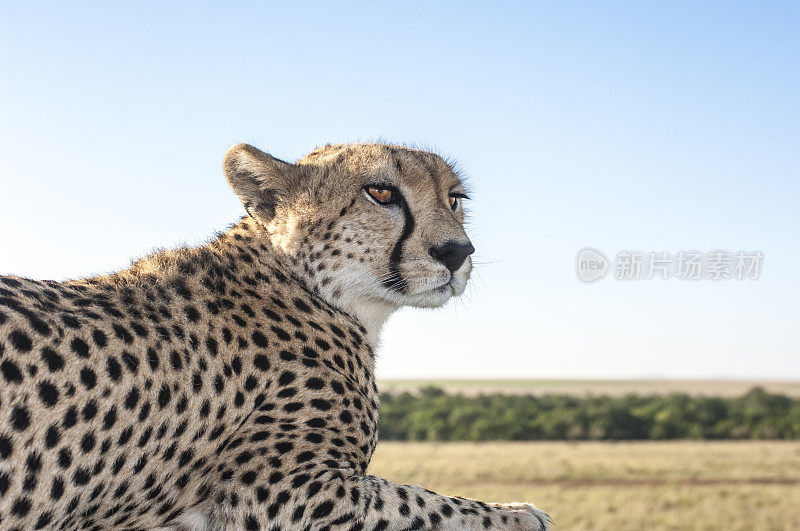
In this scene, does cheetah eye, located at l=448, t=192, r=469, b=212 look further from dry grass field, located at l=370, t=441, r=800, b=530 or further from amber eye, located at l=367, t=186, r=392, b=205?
dry grass field, located at l=370, t=441, r=800, b=530

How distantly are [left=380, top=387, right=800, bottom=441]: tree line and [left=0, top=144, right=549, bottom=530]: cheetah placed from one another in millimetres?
41644

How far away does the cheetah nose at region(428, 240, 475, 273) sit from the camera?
291 cm

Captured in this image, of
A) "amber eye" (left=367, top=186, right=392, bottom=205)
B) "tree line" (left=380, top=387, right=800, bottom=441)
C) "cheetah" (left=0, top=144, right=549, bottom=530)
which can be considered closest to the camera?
"cheetah" (left=0, top=144, right=549, bottom=530)

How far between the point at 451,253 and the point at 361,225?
0.34m

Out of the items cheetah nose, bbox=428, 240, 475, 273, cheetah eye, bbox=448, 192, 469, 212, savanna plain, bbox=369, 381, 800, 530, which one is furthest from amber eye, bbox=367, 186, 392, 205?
savanna plain, bbox=369, 381, 800, 530

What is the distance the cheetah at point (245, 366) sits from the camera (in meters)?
2.24

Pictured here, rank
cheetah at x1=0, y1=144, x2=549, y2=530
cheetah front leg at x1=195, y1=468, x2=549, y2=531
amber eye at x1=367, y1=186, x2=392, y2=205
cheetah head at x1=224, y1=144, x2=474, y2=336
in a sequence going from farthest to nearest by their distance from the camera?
amber eye at x1=367, y1=186, x2=392, y2=205, cheetah head at x1=224, y1=144, x2=474, y2=336, cheetah front leg at x1=195, y1=468, x2=549, y2=531, cheetah at x1=0, y1=144, x2=549, y2=530

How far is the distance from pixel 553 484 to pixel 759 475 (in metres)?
8.51

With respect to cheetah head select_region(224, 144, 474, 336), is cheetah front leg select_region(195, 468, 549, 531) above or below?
below

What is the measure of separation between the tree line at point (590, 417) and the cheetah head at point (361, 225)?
1637 inches

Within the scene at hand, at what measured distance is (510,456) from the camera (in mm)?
40094

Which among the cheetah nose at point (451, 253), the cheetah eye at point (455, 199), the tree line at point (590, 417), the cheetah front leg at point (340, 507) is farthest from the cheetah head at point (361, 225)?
the tree line at point (590, 417)

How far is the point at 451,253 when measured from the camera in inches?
115

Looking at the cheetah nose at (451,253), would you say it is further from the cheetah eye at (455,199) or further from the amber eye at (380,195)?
the cheetah eye at (455,199)
